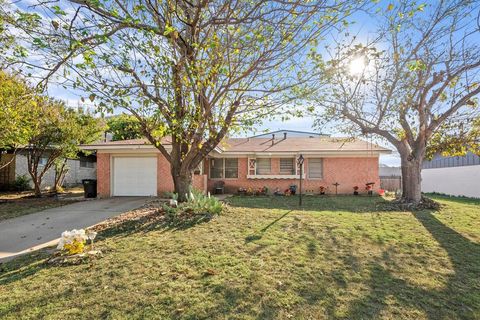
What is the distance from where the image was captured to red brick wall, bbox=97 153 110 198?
14.0m

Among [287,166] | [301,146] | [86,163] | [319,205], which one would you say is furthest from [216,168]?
[86,163]

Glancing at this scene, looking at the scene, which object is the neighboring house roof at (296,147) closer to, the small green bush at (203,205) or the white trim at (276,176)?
the white trim at (276,176)

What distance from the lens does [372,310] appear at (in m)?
3.31

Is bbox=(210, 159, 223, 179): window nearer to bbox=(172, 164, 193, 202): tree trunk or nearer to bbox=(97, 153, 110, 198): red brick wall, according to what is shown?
bbox=(97, 153, 110, 198): red brick wall

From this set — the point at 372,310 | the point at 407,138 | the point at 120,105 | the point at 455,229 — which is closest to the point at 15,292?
the point at 120,105

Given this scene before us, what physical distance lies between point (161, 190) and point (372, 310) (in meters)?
12.0

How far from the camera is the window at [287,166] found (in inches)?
670

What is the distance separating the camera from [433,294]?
3.71m

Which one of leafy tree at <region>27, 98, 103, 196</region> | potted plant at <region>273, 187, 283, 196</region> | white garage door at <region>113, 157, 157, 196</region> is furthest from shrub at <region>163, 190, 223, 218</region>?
leafy tree at <region>27, 98, 103, 196</region>

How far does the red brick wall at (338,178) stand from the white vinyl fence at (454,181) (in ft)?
20.0

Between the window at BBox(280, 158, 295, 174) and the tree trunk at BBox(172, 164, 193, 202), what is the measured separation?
9.09 metres

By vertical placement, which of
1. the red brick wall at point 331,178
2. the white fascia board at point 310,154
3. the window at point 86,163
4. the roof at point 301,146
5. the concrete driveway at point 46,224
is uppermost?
the roof at point 301,146

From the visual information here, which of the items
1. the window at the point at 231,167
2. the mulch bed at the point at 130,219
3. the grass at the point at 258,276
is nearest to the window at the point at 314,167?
the window at the point at 231,167

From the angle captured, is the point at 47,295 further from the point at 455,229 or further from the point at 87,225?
A: the point at 455,229
